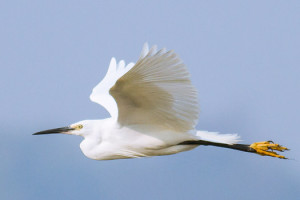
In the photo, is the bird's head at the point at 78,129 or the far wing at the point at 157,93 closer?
the far wing at the point at 157,93

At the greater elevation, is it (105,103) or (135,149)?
(105,103)

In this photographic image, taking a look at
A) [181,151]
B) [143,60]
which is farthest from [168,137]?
[143,60]

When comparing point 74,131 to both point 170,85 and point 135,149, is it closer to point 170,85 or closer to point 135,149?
point 135,149

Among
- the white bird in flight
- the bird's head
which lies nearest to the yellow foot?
the white bird in flight

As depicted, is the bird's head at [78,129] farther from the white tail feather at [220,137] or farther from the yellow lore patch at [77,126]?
the white tail feather at [220,137]

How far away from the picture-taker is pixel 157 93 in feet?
19.7

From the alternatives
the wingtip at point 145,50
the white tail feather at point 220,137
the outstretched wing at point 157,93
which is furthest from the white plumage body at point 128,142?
the wingtip at point 145,50

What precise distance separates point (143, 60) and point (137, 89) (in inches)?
21.7

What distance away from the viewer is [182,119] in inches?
250

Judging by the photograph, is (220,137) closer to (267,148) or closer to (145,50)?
(267,148)

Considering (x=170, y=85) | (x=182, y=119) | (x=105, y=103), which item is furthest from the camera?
(x=105, y=103)

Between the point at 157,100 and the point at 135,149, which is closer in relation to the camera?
the point at 157,100

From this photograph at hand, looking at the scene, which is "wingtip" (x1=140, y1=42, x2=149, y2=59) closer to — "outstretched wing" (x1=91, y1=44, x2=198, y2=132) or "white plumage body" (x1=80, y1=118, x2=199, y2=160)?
"outstretched wing" (x1=91, y1=44, x2=198, y2=132)

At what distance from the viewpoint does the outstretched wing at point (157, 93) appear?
554 centimetres
